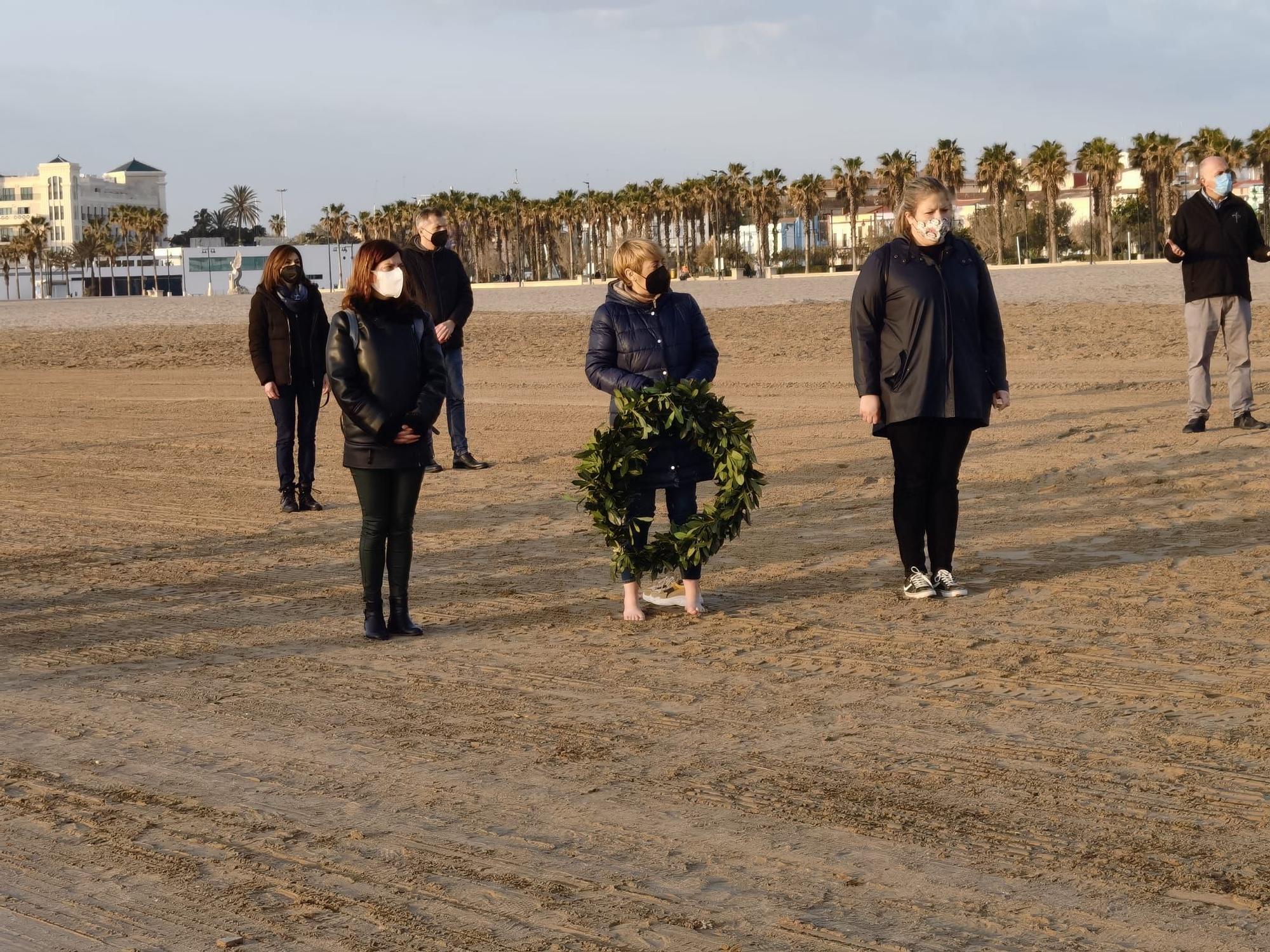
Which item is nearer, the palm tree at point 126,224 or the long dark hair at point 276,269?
the long dark hair at point 276,269

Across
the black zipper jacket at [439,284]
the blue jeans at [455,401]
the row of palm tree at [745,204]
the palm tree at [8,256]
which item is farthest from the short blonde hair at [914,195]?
the palm tree at [8,256]

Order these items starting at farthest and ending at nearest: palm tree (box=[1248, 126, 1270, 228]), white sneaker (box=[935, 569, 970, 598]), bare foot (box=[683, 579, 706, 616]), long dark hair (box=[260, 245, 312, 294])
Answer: palm tree (box=[1248, 126, 1270, 228])
long dark hair (box=[260, 245, 312, 294])
white sneaker (box=[935, 569, 970, 598])
bare foot (box=[683, 579, 706, 616])

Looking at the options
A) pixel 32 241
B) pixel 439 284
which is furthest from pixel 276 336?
pixel 32 241

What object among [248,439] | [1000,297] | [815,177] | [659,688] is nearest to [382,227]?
[815,177]

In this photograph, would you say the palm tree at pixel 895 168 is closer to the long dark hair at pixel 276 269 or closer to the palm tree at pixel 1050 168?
the palm tree at pixel 1050 168

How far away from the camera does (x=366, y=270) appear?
717 cm

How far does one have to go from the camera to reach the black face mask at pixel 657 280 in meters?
7.41

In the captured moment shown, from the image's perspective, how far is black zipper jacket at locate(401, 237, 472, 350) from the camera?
12180mm

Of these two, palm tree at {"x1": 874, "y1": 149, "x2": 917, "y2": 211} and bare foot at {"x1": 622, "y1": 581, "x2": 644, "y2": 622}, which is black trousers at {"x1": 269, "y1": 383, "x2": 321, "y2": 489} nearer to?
bare foot at {"x1": 622, "y1": 581, "x2": 644, "y2": 622}

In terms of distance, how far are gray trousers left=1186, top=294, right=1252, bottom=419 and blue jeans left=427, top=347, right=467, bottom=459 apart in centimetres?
599

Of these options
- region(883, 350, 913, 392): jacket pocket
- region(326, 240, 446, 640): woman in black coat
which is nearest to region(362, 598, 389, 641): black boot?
region(326, 240, 446, 640): woman in black coat

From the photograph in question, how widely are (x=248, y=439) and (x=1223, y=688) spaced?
460 inches

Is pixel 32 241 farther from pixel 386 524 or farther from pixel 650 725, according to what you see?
pixel 650 725

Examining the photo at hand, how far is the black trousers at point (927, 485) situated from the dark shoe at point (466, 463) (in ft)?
19.2
